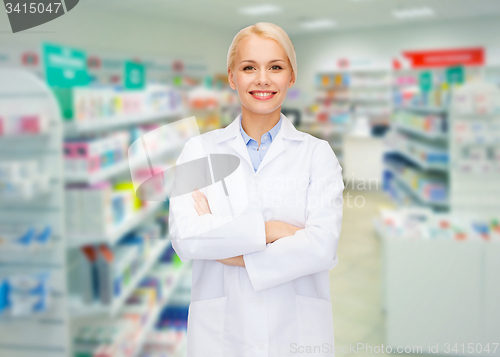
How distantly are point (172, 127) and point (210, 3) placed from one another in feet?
12.2

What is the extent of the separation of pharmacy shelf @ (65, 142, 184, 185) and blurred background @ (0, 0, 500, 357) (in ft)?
0.04

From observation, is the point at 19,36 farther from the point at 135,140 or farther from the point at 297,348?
the point at 297,348

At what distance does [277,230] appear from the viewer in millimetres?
1385

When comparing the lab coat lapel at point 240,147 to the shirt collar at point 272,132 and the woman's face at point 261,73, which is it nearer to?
the shirt collar at point 272,132

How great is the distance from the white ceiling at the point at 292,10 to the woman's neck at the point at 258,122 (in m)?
4.56

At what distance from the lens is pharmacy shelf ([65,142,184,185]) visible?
2.30m

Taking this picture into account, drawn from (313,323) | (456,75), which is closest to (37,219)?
(313,323)

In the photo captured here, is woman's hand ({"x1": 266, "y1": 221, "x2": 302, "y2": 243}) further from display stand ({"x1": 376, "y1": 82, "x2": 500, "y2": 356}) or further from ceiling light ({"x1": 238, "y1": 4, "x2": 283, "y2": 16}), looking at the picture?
ceiling light ({"x1": 238, "y1": 4, "x2": 283, "y2": 16})

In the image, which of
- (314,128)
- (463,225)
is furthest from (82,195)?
(314,128)

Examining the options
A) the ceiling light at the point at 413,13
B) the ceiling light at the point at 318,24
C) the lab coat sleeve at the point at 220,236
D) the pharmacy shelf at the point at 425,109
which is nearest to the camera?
the lab coat sleeve at the point at 220,236

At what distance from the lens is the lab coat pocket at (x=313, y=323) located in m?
1.47

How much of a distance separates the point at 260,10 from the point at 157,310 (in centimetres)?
607

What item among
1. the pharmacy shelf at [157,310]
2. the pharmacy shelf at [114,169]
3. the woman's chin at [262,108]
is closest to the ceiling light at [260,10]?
the pharmacy shelf at [114,169]

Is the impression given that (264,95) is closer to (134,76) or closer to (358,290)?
(134,76)
